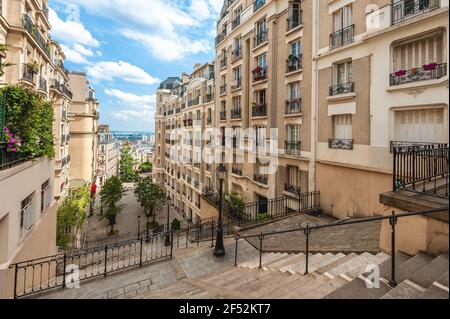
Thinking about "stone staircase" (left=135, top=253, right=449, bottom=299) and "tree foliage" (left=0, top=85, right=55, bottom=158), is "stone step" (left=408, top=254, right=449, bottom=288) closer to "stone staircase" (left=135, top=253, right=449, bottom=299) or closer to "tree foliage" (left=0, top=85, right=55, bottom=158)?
"stone staircase" (left=135, top=253, right=449, bottom=299)

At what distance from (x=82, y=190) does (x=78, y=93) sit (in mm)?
15968

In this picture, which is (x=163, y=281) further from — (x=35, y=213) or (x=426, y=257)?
(x=426, y=257)

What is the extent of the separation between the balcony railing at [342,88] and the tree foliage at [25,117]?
12.8m

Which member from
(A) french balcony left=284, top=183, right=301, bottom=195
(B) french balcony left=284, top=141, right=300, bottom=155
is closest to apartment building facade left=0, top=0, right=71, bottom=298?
(A) french balcony left=284, top=183, right=301, bottom=195

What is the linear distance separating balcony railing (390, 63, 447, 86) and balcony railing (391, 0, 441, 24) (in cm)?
202

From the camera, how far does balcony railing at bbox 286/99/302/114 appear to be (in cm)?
1482

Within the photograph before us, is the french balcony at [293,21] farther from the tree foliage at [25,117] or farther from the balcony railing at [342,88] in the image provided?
Result: the tree foliage at [25,117]

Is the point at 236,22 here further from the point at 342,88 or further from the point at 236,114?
the point at 342,88

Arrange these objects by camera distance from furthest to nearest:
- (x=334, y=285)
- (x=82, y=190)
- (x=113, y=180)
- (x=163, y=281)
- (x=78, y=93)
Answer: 1. (x=78, y=93)
2. (x=113, y=180)
3. (x=82, y=190)
4. (x=163, y=281)
5. (x=334, y=285)

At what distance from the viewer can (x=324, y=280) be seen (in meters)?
5.25

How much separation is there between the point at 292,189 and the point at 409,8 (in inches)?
393

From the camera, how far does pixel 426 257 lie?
4633 millimetres
